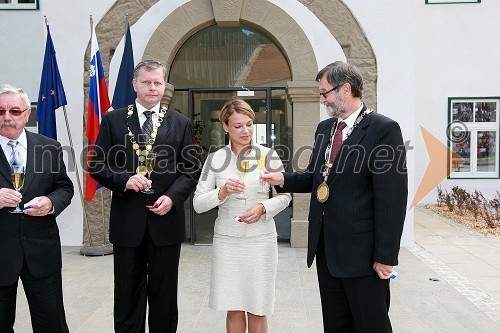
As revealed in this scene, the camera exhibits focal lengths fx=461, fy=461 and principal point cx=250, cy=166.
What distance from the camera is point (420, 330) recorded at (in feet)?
13.3

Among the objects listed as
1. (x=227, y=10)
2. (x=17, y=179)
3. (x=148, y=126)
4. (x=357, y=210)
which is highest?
(x=227, y=10)

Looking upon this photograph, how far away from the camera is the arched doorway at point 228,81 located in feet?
24.4

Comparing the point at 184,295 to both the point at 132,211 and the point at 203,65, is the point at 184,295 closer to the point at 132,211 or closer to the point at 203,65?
the point at 132,211

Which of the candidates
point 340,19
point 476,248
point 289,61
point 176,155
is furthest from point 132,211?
point 476,248

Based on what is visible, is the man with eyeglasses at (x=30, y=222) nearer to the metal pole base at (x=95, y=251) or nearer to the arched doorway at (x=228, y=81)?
the metal pole base at (x=95, y=251)

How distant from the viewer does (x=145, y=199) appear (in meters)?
3.15

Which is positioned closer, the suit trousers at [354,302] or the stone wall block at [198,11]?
the suit trousers at [354,302]

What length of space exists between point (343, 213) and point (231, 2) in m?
5.19

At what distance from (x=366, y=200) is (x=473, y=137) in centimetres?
1146

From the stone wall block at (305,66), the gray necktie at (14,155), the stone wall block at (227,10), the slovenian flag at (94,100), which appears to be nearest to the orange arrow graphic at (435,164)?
the stone wall block at (305,66)

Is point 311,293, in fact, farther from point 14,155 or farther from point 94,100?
point 94,100

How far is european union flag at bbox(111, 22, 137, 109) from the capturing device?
662 centimetres

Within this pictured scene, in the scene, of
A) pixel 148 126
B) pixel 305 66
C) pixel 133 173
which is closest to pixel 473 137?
pixel 305 66

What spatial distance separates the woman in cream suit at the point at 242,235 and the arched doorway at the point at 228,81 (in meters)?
4.22
